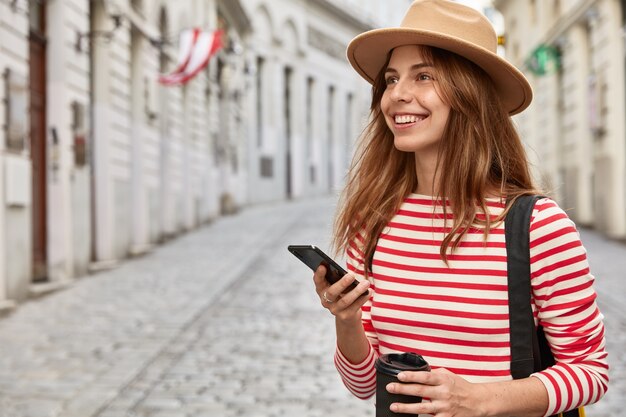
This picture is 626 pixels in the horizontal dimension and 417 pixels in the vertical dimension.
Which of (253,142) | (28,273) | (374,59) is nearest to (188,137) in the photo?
(28,273)

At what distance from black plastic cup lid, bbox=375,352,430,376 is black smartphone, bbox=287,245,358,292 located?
186 mm

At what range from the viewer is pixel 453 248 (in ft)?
6.41

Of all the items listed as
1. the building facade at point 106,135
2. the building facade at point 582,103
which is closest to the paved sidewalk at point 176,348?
the building facade at point 106,135

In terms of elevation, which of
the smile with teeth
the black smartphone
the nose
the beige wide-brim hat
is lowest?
the black smartphone

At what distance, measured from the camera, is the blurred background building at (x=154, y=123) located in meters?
9.92

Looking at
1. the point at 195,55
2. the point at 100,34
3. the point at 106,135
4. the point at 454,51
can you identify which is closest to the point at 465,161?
the point at 454,51

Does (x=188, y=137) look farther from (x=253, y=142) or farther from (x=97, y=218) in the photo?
(x=253, y=142)

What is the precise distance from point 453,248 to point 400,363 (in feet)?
1.08

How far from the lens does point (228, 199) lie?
87.9 feet

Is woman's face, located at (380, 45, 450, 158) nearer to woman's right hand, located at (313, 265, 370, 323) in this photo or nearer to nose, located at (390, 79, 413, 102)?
nose, located at (390, 79, 413, 102)

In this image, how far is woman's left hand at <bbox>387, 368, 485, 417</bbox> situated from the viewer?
5.57 ft

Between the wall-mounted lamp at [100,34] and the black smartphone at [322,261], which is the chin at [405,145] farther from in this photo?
the wall-mounted lamp at [100,34]

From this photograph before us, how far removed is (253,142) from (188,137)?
14083mm

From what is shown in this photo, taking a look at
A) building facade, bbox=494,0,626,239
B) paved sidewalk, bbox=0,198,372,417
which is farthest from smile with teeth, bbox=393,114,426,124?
building facade, bbox=494,0,626,239
